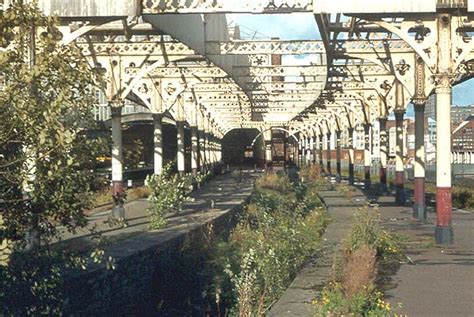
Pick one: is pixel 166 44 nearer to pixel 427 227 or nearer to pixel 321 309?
pixel 427 227

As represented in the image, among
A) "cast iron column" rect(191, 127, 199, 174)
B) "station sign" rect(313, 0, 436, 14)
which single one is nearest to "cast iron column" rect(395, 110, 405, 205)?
"station sign" rect(313, 0, 436, 14)

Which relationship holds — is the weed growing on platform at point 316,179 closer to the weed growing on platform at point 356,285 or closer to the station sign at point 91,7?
the station sign at point 91,7

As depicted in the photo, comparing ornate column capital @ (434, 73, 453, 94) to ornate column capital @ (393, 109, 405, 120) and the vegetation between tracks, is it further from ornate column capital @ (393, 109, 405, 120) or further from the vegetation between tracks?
ornate column capital @ (393, 109, 405, 120)

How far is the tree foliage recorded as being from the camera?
18.7 feet

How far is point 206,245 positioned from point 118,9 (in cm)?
532

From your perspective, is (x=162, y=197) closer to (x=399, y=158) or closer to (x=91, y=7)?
(x=91, y=7)

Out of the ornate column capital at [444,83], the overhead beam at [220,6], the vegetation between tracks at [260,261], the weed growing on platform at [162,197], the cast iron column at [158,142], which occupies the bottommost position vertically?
the vegetation between tracks at [260,261]

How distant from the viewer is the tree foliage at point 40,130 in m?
5.71

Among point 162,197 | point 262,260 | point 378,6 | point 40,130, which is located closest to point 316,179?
point 162,197

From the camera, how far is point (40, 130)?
5672 mm

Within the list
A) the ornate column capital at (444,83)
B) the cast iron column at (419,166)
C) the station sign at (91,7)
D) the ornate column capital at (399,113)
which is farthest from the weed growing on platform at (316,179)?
the station sign at (91,7)

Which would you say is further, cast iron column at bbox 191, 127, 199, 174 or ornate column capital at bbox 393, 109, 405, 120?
cast iron column at bbox 191, 127, 199, 174

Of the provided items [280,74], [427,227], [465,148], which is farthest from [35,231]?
[465,148]

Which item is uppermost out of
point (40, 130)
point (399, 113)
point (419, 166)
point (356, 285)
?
point (399, 113)
